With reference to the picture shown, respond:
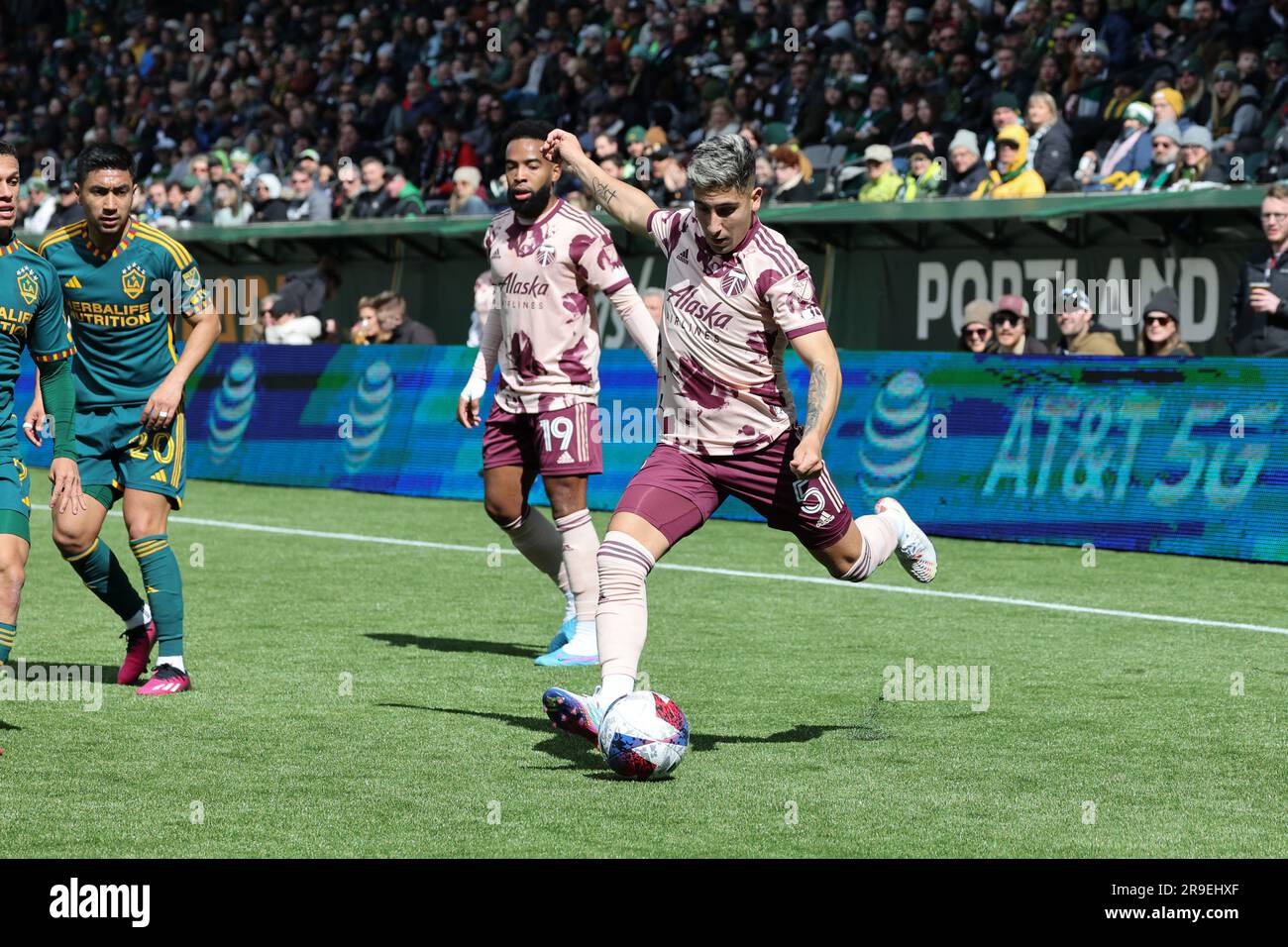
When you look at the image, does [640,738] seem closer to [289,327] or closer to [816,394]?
[816,394]

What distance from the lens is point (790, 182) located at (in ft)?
65.5

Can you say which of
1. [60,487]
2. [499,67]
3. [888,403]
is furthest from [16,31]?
[60,487]

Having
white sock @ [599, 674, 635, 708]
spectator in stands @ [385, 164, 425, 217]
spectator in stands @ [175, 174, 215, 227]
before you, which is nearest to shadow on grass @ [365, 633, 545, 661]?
white sock @ [599, 674, 635, 708]

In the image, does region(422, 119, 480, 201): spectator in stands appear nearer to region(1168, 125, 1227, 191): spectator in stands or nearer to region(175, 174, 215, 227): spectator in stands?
region(175, 174, 215, 227): spectator in stands

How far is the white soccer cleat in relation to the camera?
7.89 metres

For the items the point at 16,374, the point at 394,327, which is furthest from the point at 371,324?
the point at 16,374

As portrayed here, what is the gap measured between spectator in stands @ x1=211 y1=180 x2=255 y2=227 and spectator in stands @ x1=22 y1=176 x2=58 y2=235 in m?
5.06

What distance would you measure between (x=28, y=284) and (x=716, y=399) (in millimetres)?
2609

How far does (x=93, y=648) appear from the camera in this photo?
962 centimetres

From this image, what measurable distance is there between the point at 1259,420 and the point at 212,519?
8.28 m

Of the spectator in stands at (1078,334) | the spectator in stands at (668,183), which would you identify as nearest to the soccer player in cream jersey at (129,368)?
the spectator in stands at (1078,334)

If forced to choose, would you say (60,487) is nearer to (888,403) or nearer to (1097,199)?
(888,403)

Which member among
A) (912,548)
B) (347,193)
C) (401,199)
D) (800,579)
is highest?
(347,193)

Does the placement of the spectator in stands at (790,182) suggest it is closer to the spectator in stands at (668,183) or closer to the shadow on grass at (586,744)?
the spectator in stands at (668,183)
